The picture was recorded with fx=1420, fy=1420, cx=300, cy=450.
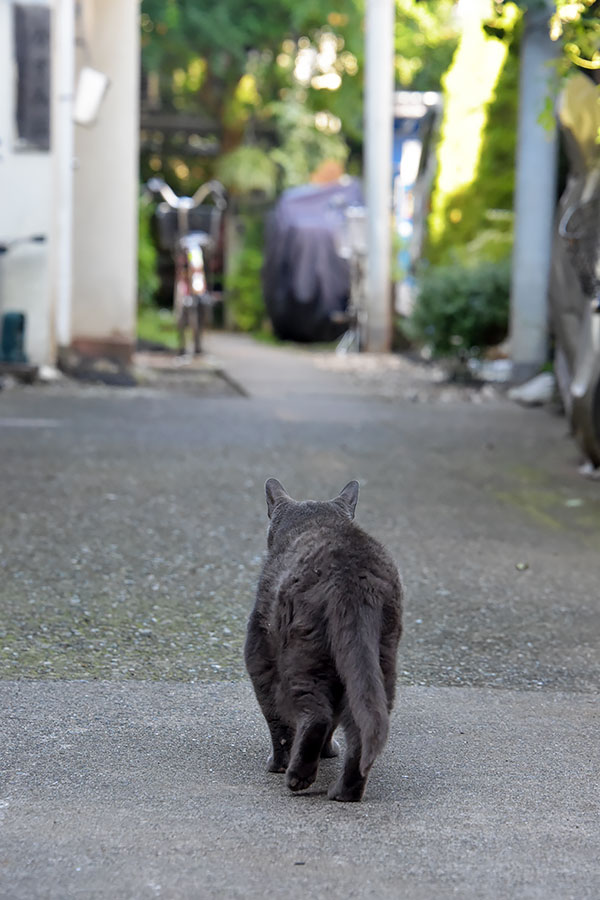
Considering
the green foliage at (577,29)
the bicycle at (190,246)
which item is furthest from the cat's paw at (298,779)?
the bicycle at (190,246)

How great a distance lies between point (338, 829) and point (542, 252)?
11263 millimetres

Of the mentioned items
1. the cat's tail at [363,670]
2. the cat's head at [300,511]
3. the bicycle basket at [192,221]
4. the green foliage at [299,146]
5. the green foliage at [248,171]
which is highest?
the green foliage at [299,146]

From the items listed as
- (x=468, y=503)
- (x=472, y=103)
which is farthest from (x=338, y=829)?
(x=472, y=103)

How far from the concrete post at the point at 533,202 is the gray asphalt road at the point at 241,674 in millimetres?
3707

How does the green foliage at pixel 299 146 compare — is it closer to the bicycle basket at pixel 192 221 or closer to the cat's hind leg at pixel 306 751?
the bicycle basket at pixel 192 221

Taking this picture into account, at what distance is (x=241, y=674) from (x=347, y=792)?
132cm

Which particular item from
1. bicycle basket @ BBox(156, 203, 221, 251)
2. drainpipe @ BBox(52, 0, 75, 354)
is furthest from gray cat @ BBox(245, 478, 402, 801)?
bicycle basket @ BBox(156, 203, 221, 251)

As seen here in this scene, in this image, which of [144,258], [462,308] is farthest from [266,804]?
[144,258]

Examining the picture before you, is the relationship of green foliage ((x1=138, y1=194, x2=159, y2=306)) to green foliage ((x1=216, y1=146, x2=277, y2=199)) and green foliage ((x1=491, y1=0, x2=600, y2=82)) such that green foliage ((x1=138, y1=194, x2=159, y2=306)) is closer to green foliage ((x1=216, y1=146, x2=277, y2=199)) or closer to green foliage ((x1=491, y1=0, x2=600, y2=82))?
green foliage ((x1=216, y1=146, x2=277, y2=199))

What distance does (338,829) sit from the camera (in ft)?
11.3

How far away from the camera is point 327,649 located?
366 cm

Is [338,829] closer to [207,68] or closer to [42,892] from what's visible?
[42,892]

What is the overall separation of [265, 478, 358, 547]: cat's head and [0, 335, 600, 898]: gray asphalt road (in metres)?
0.66

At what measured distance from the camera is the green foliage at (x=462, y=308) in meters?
14.8
